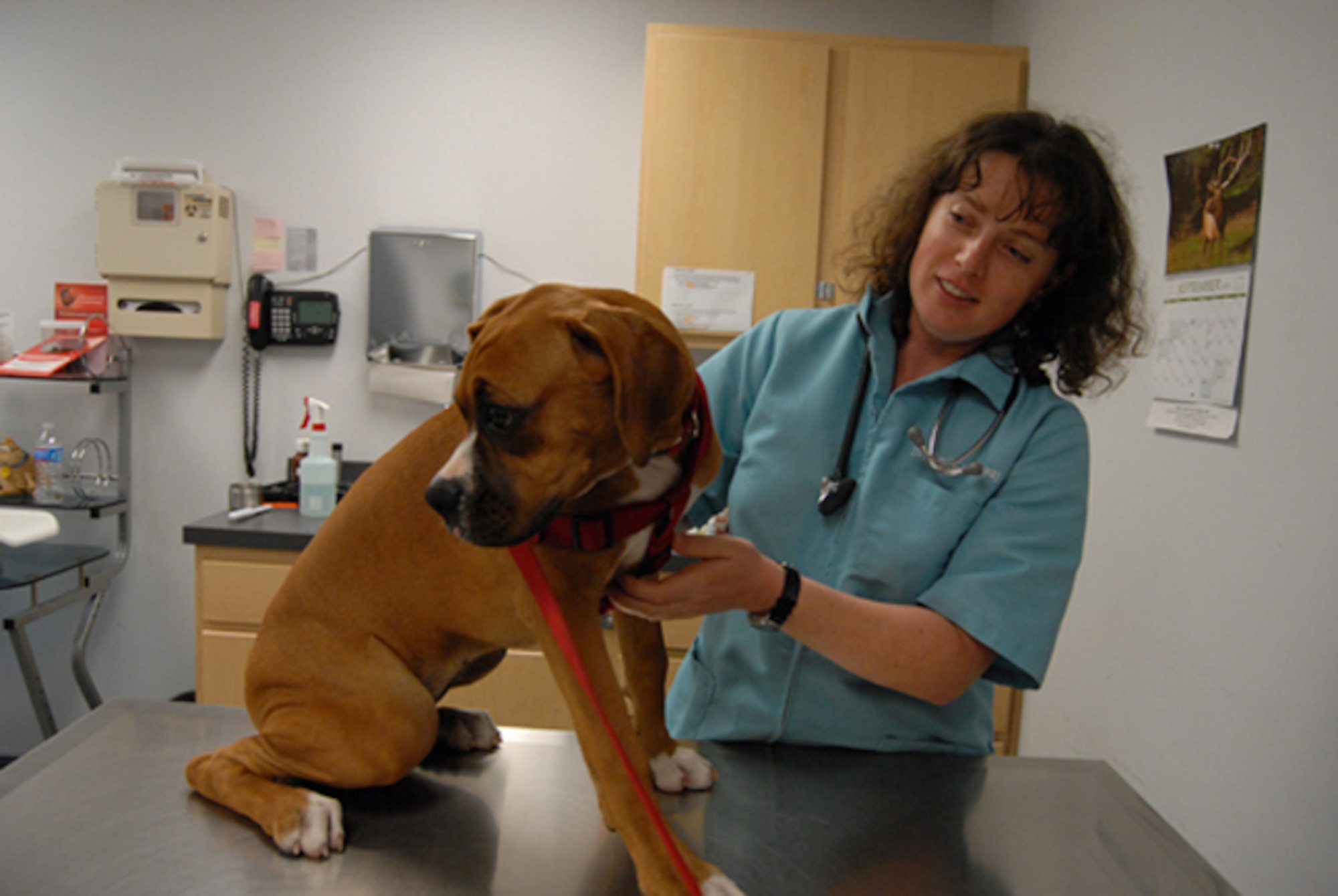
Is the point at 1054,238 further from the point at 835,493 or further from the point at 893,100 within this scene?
the point at 893,100

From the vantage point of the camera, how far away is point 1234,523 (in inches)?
63.8

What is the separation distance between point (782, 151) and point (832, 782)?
2.02 m

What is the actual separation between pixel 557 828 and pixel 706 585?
33cm

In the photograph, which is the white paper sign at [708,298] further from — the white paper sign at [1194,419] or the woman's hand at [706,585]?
the woman's hand at [706,585]

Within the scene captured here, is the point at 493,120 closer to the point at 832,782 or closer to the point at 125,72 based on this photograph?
the point at 125,72

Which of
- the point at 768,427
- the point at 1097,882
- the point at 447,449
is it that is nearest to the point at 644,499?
the point at 447,449

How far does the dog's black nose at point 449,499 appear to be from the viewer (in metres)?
0.79

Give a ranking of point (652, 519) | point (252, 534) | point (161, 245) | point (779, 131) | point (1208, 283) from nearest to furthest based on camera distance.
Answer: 1. point (652, 519)
2. point (1208, 283)
3. point (252, 534)
4. point (779, 131)
5. point (161, 245)

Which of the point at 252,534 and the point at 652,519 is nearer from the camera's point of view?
the point at 652,519

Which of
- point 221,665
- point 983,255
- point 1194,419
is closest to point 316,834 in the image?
point 983,255

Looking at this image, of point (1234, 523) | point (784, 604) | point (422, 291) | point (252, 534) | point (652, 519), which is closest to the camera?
point (652, 519)

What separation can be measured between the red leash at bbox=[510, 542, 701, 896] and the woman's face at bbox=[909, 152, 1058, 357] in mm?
674

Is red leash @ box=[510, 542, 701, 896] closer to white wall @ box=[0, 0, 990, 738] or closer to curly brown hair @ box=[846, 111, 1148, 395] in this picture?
curly brown hair @ box=[846, 111, 1148, 395]

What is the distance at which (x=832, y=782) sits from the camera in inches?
44.0
